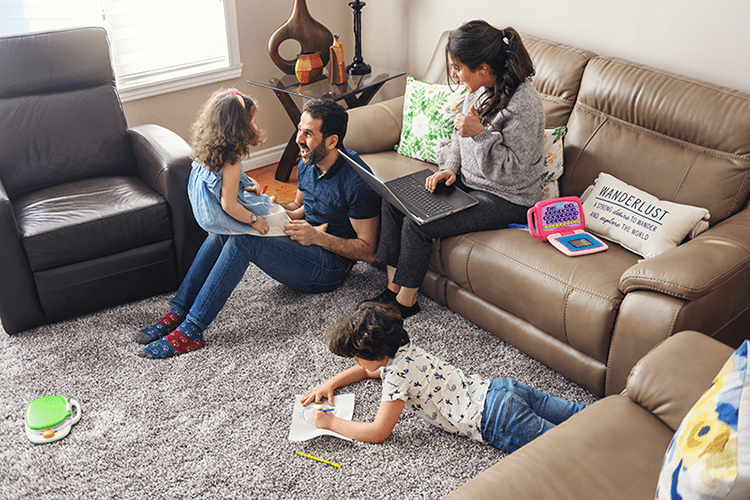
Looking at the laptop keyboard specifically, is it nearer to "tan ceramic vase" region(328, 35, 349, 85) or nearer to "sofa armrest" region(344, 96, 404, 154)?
"sofa armrest" region(344, 96, 404, 154)

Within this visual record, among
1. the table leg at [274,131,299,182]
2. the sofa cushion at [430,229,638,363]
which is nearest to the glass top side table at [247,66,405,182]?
the table leg at [274,131,299,182]

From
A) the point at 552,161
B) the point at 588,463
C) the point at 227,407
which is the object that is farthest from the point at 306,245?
the point at 588,463

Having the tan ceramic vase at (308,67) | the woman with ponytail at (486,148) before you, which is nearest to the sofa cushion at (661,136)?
the woman with ponytail at (486,148)

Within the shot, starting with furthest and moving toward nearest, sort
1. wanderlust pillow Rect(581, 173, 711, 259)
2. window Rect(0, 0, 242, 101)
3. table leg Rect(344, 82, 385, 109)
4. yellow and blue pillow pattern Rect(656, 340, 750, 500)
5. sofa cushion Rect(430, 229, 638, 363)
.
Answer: table leg Rect(344, 82, 385, 109), window Rect(0, 0, 242, 101), wanderlust pillow Rect(581, 173, 711, 259), sofa cushion Rect(430, 229, 638, 363), yellow and blue pillow pattern Rect(656, 340, 750, 500)

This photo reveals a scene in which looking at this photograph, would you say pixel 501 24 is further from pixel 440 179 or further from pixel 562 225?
pixel 562 225

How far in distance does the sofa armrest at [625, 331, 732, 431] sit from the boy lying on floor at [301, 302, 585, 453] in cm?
33

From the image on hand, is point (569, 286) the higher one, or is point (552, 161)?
point (552, 161)

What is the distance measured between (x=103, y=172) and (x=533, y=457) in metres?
2.25

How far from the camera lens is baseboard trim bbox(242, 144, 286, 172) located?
12.9 feet

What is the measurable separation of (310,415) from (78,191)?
1.42 meters

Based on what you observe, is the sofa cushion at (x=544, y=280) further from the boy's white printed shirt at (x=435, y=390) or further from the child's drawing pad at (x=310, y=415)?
the child's drawing pad at (x=310, y=415)

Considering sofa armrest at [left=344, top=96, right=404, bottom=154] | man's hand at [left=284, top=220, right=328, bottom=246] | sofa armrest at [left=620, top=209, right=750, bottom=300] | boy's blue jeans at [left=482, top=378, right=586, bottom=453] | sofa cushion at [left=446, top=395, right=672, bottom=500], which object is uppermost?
sofa armrest at [left=344, top=96, right=404, bottom=154]

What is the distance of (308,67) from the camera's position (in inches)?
132

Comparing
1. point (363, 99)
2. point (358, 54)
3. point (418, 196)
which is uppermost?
point (358, 54)
